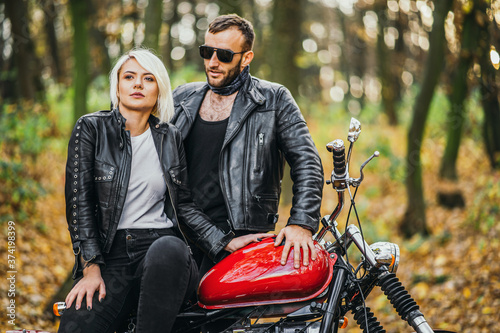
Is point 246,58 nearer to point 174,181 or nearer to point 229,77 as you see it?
point 229,77

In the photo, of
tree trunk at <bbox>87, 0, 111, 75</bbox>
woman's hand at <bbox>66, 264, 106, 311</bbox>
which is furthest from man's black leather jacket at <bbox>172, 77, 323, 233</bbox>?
tree trunk at <bbox>87, 0, 111, 75</bbox>

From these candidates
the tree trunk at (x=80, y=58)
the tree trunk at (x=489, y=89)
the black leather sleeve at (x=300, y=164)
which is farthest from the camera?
the tree trunk at (x=80, y=58)

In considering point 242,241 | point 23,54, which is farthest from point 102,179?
point 23,54

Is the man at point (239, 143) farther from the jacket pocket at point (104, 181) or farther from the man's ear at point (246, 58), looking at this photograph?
the jacket pocket at point (104, 181)

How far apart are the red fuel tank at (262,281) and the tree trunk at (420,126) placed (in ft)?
19.0

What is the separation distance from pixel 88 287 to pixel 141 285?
0.33 metres

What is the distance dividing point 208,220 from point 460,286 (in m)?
4.02

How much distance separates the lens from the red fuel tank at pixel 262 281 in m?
2.58

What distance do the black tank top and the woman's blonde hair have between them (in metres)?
0.37

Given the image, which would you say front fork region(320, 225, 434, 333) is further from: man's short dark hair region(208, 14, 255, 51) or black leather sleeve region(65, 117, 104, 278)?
man's short dark hair region(208, 14, 255, 51)

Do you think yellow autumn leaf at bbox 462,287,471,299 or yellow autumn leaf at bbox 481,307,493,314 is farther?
yellow autumn leaf at bbox 462,287,471,299

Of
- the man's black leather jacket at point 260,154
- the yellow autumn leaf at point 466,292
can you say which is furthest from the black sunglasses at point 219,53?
the yellow autumn leaf at point 466,292

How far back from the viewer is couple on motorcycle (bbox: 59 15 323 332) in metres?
2.60

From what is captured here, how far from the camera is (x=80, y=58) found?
295 inches
